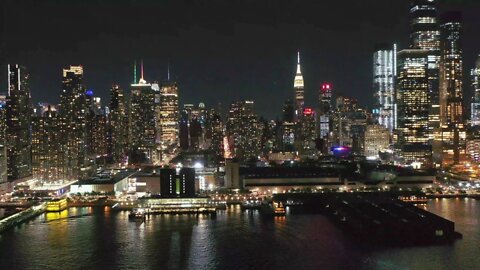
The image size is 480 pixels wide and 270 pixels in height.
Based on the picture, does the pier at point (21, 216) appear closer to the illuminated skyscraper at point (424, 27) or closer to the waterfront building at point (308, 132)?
the waterfront building at point (308, 132)

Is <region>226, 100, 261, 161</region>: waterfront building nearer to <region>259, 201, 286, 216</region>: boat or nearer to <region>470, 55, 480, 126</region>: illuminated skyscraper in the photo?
<region>470, 55, 480, 126</region>: illuminated skyscraper

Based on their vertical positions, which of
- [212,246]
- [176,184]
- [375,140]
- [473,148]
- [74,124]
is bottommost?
[212,246]

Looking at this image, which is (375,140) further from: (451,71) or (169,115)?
(169,115)

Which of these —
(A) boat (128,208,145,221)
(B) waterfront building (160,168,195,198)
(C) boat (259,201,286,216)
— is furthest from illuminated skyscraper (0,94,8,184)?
(C) boat (259,201,286,216)

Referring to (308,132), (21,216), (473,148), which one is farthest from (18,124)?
(473,148)

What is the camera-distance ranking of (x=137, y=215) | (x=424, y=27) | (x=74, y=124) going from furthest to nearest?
1. (x=424, y=27)
2. (x=74, y=124)
3. (x=137, y=215)

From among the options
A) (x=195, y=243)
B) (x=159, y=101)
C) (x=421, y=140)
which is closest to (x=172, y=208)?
(x=195, y=243)
